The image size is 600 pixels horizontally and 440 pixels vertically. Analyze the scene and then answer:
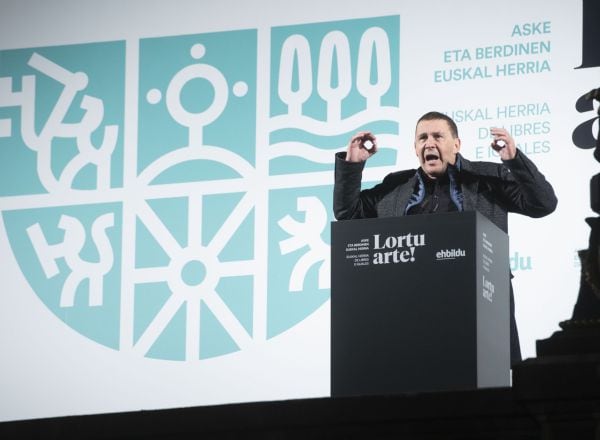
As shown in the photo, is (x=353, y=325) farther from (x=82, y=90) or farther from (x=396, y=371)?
(x=82, y=90)

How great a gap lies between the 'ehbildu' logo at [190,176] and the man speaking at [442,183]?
694mm

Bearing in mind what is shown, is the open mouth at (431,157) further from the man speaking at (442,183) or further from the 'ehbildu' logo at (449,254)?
the 'ehbildu' logo at (449,254)

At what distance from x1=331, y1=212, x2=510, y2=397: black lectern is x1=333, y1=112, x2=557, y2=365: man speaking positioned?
0.95m

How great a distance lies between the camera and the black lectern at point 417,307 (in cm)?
347

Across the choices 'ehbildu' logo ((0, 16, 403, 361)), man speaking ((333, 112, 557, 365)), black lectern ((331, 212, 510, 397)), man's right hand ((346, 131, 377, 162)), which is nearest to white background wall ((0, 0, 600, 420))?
'ehbildu' logo ((0, 16, 403, 361))

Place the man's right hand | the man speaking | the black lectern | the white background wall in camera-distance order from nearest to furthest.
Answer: the black lectern → the man speaking → the man's right hand → the white background wall

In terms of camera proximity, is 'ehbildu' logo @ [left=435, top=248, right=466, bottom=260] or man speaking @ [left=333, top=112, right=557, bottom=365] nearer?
'ehbildu' logo @ [left=435, top=248, right=466, bottom=260]

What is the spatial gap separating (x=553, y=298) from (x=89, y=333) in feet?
5.04

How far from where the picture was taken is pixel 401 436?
3.26 meters

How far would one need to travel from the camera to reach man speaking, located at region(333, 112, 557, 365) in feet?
15.3

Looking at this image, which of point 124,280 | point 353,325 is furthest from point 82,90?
point 353,325

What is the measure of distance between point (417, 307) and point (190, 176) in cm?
243

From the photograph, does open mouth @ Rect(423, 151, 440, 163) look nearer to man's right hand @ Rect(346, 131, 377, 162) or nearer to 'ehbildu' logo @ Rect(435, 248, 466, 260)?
man's right hand @ Rect(346, 131, 377, 162)

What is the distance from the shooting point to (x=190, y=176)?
586cm
